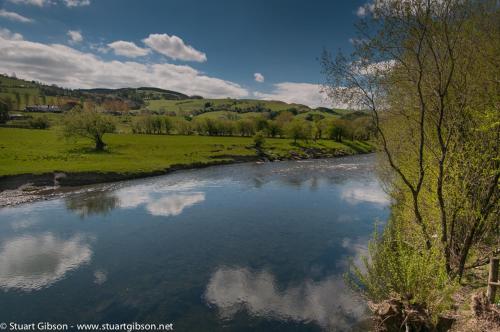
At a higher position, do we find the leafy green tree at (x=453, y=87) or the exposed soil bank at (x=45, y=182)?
the leafy green tree at (x=453, y=87)

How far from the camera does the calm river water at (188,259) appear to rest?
17.2 meters

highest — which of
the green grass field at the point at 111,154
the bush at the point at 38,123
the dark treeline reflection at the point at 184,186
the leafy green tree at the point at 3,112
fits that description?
the leafy green tree at the point at 3,112

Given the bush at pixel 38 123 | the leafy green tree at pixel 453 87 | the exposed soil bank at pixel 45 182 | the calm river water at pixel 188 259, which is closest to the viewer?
the leafy green tree at pixel 453 87

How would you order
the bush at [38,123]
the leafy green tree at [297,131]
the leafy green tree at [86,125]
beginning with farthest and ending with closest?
the leafy green tree at [297,131]
the bush at [38,123]
the leafy green tree at [86,125]

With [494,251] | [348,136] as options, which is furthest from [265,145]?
[494,251]

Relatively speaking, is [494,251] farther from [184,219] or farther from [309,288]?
[184,219]

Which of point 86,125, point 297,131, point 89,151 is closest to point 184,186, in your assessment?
point 89,151

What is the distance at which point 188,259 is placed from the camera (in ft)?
78.3

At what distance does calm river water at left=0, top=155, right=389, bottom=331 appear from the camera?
17.2 metres

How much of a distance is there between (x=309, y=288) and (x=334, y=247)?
755cm

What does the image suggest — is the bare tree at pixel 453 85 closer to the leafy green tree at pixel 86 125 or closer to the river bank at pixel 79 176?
the river bank at pixel 79 176

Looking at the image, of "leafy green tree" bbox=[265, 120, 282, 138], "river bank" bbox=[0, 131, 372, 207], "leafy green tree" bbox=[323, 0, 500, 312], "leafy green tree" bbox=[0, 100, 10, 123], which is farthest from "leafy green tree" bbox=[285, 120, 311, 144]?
"leafy green tree" bbox=[0, 100, 10, 123]

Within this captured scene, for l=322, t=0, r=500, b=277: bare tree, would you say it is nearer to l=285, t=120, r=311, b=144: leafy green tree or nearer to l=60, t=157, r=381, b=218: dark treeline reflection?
l=60, t=157, r=381, b=218: dark treeline reflection

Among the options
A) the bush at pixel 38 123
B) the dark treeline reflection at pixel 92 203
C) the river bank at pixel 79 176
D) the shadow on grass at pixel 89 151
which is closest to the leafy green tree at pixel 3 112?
the bush at pixel 38 123
